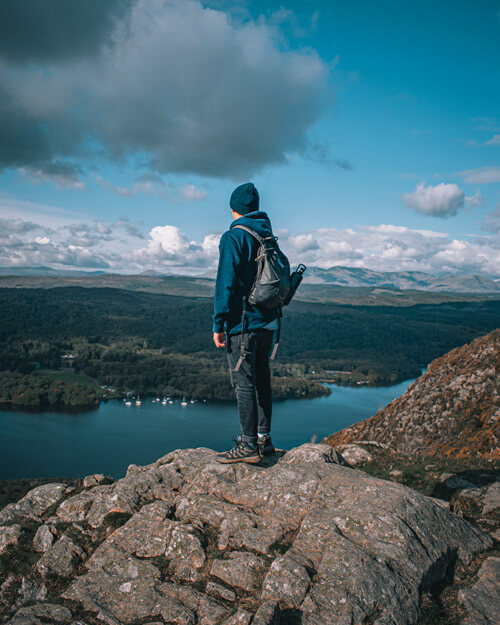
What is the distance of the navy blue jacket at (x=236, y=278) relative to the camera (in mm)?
5281

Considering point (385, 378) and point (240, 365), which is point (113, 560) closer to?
point (240, 365)

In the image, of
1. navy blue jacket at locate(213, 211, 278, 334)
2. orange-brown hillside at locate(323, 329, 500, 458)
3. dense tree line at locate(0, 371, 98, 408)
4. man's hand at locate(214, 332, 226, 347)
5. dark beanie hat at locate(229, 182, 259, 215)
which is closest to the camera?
navy blue jacket at locate(213, 211, 278, 334)

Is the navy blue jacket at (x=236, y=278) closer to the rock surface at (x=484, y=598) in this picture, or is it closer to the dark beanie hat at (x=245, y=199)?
the dark beanie hat at (x=245, y=199)

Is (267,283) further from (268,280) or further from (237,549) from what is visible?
(237,549)

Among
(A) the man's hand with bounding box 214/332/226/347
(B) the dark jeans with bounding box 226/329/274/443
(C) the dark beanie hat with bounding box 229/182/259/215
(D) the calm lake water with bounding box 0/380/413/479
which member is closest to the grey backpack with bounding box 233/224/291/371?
(B) the dark jeans with bounding box 226/329/274/443

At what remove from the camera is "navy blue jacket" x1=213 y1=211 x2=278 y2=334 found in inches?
208

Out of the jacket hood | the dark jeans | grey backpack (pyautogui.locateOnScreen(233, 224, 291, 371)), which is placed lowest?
the dark jeans

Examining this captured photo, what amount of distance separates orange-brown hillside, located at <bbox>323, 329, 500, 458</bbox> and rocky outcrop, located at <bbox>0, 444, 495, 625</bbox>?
428cm

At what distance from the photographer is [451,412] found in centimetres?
959

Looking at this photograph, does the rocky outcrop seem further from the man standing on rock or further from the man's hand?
the man's hand

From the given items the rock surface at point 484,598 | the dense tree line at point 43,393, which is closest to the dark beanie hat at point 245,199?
the rock surface at point 484,598

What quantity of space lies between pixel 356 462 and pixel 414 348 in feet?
673

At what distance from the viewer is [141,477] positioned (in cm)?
610

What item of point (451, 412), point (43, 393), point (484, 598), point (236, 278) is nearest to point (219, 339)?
point (236, 278)
